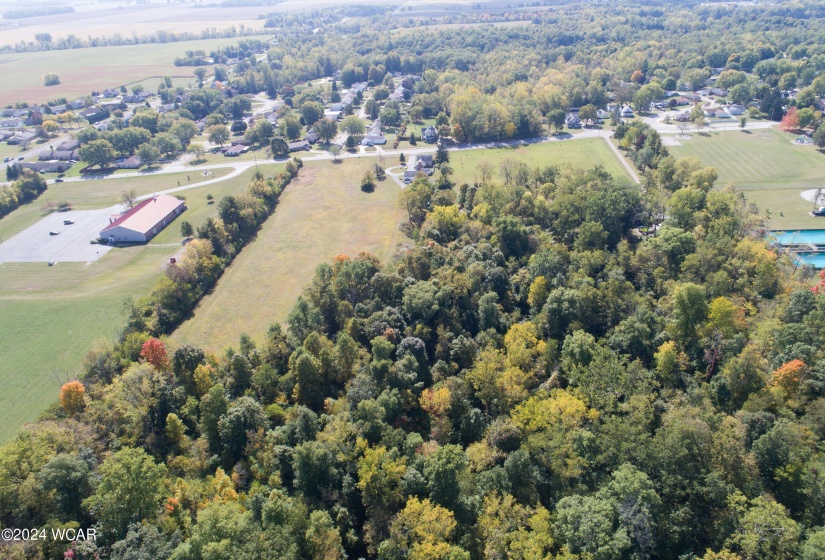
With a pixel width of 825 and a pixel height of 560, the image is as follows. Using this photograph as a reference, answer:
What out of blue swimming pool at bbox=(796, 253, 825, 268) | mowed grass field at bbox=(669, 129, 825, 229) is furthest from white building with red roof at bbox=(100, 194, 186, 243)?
mowed grass field at bbox=(669, 129, 825, 229)

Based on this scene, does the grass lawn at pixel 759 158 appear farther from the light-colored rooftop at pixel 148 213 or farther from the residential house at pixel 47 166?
the residential house at pixel 47 166

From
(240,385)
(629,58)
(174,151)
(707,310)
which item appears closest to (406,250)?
(240,385)

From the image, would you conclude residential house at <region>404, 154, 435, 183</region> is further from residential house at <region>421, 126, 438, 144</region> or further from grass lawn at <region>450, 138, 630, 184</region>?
residential house at <region>421, 126, 438, 144</region>

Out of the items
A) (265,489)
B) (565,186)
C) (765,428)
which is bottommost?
(265,489)

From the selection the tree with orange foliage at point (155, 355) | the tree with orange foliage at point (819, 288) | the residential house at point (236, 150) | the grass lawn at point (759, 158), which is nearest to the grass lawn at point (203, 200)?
the residential house at point (236, 150)

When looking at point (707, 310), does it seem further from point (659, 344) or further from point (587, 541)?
point (587, 541)

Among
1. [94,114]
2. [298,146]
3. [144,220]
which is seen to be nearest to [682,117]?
[298,146]
